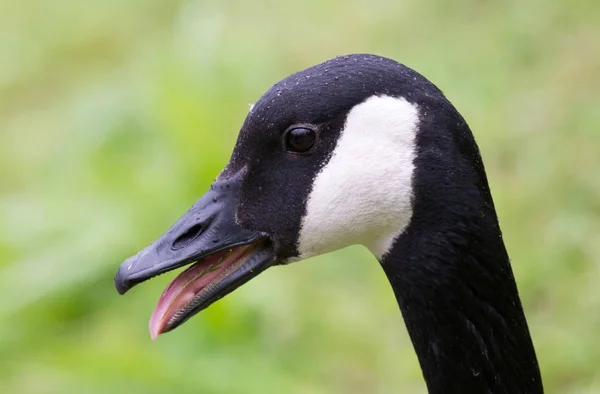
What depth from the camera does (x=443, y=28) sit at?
18.9 feet

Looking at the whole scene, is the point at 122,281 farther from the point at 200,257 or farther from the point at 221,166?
the point at 221,166

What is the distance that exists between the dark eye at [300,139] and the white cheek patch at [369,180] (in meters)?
0.06

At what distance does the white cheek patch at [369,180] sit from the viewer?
198 cm

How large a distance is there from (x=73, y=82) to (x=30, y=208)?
7.29 ft

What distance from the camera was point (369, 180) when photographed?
2.01 metres

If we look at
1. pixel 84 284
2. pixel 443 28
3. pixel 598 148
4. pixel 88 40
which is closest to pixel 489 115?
pixel 598 148

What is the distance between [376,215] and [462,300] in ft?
0.96

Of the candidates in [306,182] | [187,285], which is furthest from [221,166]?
[306,182]

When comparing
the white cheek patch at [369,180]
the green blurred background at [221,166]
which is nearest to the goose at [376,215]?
the white cheek patch at [369,180]

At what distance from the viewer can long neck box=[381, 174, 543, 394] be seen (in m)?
2.03

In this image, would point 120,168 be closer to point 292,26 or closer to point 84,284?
point 84,284

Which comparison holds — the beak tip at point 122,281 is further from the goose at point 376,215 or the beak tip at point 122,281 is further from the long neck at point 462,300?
the long neck at point 462,300

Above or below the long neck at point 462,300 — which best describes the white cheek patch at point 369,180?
above

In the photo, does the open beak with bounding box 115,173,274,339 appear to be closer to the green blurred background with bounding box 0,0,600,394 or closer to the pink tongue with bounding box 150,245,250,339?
the pink tongue with bounding box 150,245,250,339
